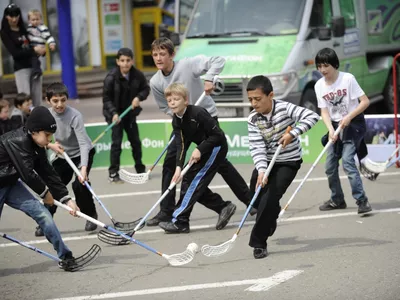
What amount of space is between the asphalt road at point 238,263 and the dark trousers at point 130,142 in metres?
1.94

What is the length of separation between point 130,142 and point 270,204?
504cm

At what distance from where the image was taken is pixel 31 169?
8.14 m

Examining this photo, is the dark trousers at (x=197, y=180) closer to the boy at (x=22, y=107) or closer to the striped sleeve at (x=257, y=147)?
the striped sleeve at (x=257, y=147)

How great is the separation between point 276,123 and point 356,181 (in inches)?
64.8

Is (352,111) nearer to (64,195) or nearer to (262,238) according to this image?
(262,238)

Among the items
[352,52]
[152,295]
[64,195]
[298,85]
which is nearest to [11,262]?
[64,195]

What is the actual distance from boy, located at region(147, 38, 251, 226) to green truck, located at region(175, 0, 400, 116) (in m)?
3.49

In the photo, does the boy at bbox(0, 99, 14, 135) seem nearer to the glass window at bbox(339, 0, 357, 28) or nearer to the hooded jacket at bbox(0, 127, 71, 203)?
the hooded jacket at bbox(0, 127, 71, 203)

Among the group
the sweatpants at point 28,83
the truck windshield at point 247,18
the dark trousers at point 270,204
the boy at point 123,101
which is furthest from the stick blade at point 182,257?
the sweatpants at point 28,83

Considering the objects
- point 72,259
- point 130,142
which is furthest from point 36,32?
point 72,259

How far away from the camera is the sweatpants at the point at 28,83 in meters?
16.1

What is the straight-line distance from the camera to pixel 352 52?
15.4 meters

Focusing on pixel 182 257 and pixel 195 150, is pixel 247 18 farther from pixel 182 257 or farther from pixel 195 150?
pixel 182 257

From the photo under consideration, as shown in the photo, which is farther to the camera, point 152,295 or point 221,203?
point 221,203
